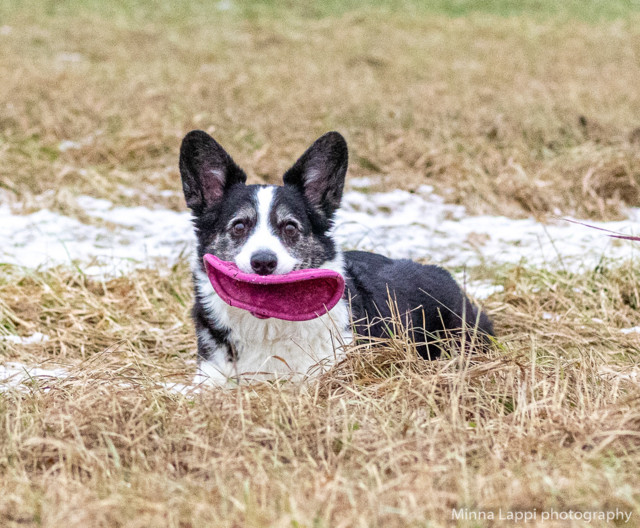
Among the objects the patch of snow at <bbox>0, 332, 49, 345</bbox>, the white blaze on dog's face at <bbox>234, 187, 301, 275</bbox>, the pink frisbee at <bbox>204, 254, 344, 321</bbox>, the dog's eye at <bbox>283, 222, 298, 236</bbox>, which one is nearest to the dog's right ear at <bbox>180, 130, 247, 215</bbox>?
the white blaze on dog's face at <bbox>234, 187, 301, 275</bbox>

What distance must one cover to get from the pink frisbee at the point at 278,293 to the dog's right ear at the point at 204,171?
530 millimetres

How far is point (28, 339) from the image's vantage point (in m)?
4.20

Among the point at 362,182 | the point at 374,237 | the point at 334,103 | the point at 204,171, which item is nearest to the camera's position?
the point at 204,171

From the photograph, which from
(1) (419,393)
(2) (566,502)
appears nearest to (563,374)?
(1) (419,393)

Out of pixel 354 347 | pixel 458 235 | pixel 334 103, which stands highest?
pixel 334 103

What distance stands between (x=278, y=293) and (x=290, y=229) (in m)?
0.41

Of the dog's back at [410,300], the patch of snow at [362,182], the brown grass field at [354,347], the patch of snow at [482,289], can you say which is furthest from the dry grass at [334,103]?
the dog's back at [410,300]

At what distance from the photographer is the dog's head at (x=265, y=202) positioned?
335cm

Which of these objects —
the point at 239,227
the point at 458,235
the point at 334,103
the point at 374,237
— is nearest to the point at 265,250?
the point at 239,227

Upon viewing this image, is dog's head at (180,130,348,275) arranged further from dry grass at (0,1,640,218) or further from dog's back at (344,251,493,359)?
dry grass at (0,1,640,218)

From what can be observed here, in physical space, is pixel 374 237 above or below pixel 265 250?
below

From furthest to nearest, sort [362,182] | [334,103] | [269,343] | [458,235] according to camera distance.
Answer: [334,103] < [362,182] < [458,235] < [269,343]

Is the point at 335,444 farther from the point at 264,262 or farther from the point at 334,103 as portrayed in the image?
the point at 334,103

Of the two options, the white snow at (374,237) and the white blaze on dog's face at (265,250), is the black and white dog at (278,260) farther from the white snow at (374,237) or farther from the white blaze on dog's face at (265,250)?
the white snow at (374,237)
